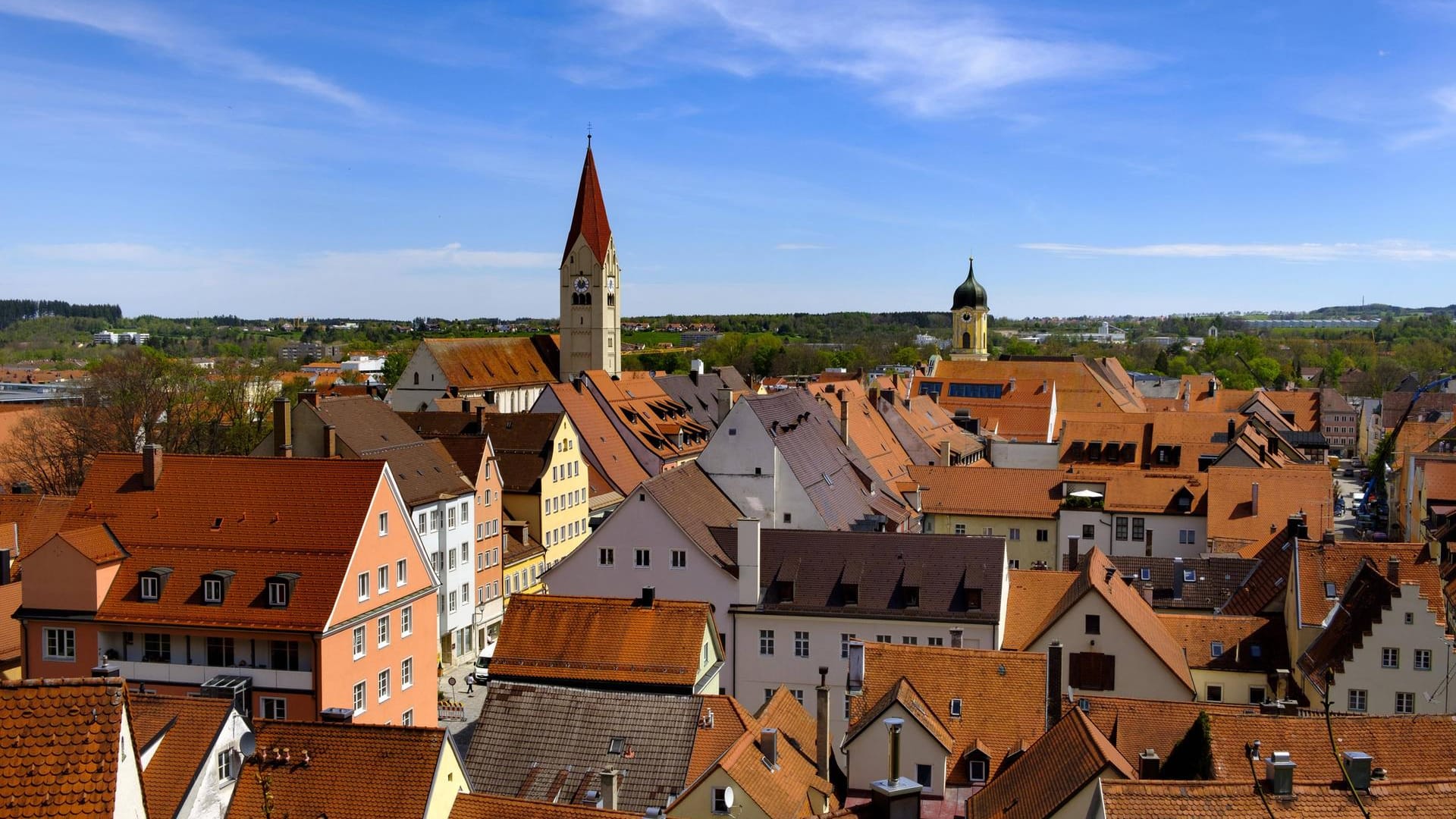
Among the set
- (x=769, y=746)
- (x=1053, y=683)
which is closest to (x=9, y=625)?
(x=769, y=746)

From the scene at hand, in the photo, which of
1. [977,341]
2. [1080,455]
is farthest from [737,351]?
[1080,455]

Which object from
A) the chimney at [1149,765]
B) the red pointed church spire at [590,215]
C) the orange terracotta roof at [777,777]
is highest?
the red pointed church spire at [590,215]

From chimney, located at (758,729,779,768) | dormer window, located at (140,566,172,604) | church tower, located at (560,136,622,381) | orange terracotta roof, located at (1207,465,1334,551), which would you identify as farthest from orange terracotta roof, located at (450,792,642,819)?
church tower, located at (560,136,622,381)

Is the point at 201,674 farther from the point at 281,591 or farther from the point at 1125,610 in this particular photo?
the point at 1125,610

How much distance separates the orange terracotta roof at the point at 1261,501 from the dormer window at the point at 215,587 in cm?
3497

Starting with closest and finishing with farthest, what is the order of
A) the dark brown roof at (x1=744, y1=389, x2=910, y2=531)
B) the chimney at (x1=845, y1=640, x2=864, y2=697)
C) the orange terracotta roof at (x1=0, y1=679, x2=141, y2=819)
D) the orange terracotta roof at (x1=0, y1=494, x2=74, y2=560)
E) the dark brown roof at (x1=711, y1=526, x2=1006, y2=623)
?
the orange terracotta roof at (x1=0, y1=679, x2=141, y2=819)
the chimney at (x1=845, y1=640, x2=864, y2=697)
the dark brown roof at (x1=711, y1=526, x2=1006, y2=623)
the orange terracotta roof at (x1=0, y1=494, x2=74, y2=560)
the dark brown roof at (x1=744, y1=389, x2=910, y2=531)

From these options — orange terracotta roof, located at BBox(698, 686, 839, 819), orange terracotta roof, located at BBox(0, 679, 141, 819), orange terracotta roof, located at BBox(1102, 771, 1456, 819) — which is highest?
orange terracotta roof, located at BBox(0, 679, 141, 819)

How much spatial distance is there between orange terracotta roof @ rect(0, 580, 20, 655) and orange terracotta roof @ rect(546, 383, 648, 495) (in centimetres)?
2927

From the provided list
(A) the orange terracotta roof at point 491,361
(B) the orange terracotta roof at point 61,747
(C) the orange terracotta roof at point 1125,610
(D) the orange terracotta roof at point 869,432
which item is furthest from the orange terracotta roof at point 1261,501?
(A) the orange terracotta roof at point 491,361

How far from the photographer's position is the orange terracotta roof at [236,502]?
31.7 metres

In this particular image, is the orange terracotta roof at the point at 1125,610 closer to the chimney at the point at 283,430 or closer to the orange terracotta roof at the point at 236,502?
the orange terracotta roof at the point at 236,502

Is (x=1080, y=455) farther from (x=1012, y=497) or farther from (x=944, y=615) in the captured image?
(x=944, y=615)

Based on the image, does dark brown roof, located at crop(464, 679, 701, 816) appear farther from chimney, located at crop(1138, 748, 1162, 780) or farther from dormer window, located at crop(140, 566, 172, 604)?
dormer window, located at crop(140, 566, 172, 604)

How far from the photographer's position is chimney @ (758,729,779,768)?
981 inches
